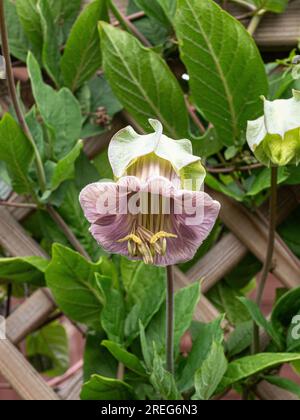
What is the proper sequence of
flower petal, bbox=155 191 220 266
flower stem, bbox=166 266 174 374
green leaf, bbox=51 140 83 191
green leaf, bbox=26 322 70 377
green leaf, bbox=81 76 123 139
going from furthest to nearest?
green leaf, bbox=26 322 70 377
green leaf, bbox=81 76 123 139
green leaf, bbox=51 140 83 191
flower stem, bbox=166 266 174 374
flower petal, bbox=155 191 220 266

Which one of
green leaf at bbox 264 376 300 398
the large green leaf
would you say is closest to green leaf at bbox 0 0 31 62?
the large green leaf

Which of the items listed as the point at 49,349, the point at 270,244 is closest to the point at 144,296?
the point at 270,244

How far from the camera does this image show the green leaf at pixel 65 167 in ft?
2.54

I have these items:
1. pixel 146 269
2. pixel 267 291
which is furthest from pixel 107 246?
pixel 267 291

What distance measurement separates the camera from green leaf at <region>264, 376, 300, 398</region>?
767 mm

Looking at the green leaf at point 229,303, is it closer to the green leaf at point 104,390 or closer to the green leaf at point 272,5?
the green leaf at point 104,390

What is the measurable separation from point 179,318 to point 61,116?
23 cm

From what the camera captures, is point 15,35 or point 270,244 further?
point 15,35

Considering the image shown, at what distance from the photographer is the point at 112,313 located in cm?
77

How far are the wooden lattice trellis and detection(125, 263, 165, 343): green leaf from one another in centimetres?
7

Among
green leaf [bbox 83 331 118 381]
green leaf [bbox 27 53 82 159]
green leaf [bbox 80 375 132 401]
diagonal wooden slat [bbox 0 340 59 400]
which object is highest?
green leaf [bbox 27 53 82 159]

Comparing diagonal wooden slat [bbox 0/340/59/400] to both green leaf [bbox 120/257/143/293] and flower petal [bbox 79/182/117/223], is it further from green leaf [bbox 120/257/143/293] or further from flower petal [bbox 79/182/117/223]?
flower petal [bbox 79/182/117/223]

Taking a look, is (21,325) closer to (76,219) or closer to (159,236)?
(76,219)

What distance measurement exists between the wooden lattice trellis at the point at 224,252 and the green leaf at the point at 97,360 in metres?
0.05
